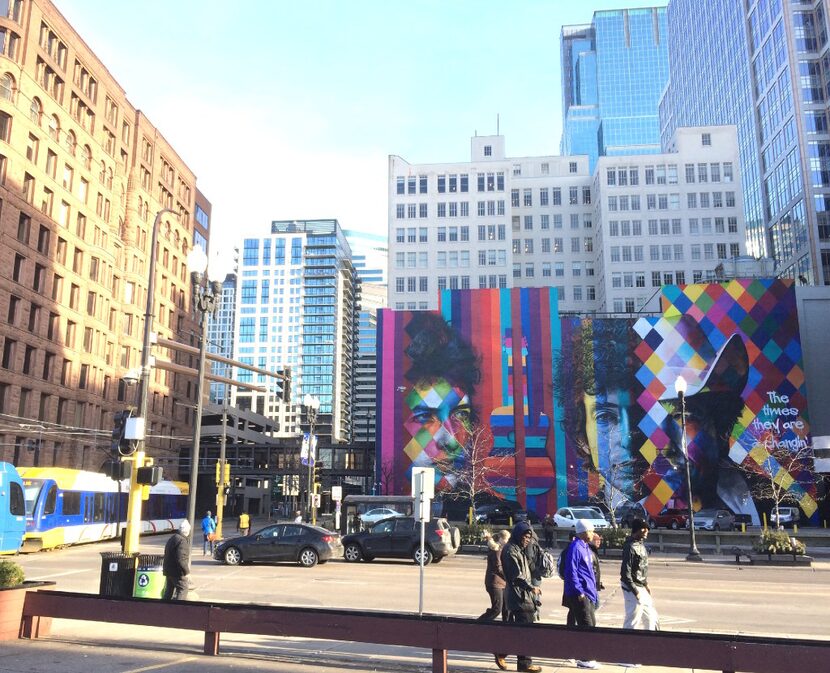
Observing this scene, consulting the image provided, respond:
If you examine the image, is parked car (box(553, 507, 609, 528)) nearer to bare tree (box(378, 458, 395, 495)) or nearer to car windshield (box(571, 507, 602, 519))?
car windshield (box(571, 507, 602, 519))

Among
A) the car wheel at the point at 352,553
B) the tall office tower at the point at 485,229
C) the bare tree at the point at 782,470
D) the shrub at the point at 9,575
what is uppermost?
the tall office tower at the point at 485,229

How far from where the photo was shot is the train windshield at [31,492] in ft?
103

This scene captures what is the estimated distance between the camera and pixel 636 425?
5847 cm

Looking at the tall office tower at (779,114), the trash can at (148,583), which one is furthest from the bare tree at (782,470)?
the trash can at (148,583)

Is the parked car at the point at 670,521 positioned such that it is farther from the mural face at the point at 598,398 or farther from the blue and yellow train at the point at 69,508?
the blue and yellow train at the point at 69,508

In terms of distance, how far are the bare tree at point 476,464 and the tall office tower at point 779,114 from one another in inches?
1848

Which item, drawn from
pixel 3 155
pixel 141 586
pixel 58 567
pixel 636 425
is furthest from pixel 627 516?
pixel 3 155

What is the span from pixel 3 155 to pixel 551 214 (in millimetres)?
68081

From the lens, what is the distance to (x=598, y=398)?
59.4 meters

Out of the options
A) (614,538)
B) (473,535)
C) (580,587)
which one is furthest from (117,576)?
(614,538)

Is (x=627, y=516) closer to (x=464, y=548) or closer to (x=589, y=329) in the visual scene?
(x=589, y=329)

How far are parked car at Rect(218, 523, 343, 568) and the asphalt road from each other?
16.0 inches

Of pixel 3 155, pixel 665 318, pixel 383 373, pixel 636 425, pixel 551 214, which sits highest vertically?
pixel 551 214

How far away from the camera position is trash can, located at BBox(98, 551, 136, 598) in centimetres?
1323
